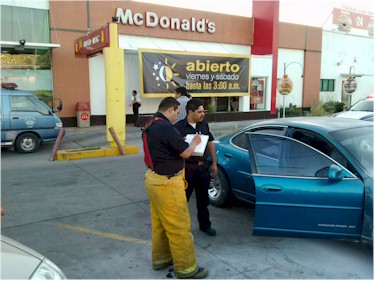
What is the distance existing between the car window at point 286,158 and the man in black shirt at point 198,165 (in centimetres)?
61

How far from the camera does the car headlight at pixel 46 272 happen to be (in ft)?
7.26

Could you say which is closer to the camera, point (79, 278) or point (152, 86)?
point (79, 278)

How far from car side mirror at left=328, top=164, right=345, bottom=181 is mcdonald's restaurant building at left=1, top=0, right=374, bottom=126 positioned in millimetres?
7396

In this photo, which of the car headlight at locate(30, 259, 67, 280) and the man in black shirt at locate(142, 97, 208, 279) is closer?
the car headlight at locate(30, 259, 67, 280)

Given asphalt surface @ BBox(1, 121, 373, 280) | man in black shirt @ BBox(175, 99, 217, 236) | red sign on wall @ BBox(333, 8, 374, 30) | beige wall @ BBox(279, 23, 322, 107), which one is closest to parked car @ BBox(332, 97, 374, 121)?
asphalt surface @ BBox(1, 121, 373, 280)

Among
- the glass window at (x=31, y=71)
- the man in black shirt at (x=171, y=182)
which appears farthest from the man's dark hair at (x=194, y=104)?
the glass window at (x=31, y=71)

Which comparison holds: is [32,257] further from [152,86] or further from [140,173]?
[152,86]

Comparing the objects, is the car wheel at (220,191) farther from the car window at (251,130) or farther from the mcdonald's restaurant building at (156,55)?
the mcdonald's restaurant building at (156,55)

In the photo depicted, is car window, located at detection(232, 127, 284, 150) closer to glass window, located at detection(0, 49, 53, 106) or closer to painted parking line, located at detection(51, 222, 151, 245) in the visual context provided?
painted parking line, located at detection(51, 222, 151, 245)

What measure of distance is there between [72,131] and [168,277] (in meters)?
11.1

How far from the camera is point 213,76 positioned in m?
17.0

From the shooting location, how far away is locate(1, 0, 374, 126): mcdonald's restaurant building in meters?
13.7

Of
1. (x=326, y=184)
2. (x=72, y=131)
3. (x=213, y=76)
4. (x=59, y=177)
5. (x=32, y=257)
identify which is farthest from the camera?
(x=213, y=76)

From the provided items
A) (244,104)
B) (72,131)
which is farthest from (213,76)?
(72,131)
